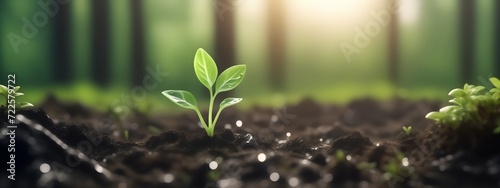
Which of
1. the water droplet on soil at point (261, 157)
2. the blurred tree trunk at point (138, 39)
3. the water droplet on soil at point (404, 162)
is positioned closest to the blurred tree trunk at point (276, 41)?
the blurred tree trunk at point (138, 39)

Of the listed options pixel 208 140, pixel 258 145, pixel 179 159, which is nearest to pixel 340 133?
pixel 258 145

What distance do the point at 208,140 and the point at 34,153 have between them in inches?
27.9

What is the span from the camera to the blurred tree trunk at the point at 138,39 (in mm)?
3797

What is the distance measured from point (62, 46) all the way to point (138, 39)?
1.81 feet

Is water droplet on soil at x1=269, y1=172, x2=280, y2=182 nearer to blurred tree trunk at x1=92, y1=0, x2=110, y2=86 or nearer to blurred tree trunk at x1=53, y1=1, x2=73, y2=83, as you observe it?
blurred tree trunk at x1=92, y1=0, x2=110, y2=86

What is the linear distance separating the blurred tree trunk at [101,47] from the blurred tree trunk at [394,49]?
2197 millimetres

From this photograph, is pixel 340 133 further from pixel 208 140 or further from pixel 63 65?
pixel 63 65

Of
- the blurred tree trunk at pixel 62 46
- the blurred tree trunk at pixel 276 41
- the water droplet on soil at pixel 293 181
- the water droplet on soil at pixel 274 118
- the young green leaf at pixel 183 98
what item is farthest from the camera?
the blurred tree trunk at pixel 276 41

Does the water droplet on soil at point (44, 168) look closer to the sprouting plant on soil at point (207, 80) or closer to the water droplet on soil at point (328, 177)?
the sprouting plant on soil at point (207, 80)

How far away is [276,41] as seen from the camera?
3994 mm

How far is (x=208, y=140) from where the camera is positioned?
220 cm

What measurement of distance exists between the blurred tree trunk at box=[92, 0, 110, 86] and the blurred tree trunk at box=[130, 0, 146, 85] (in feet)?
0.67

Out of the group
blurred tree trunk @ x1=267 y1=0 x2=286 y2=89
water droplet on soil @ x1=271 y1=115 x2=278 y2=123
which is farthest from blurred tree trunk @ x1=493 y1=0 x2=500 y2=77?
water droplet on soil @ x1=271 y1=115 x2=278 y2=123

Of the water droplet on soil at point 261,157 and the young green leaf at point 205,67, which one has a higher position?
the young green leaf at point 205,67
